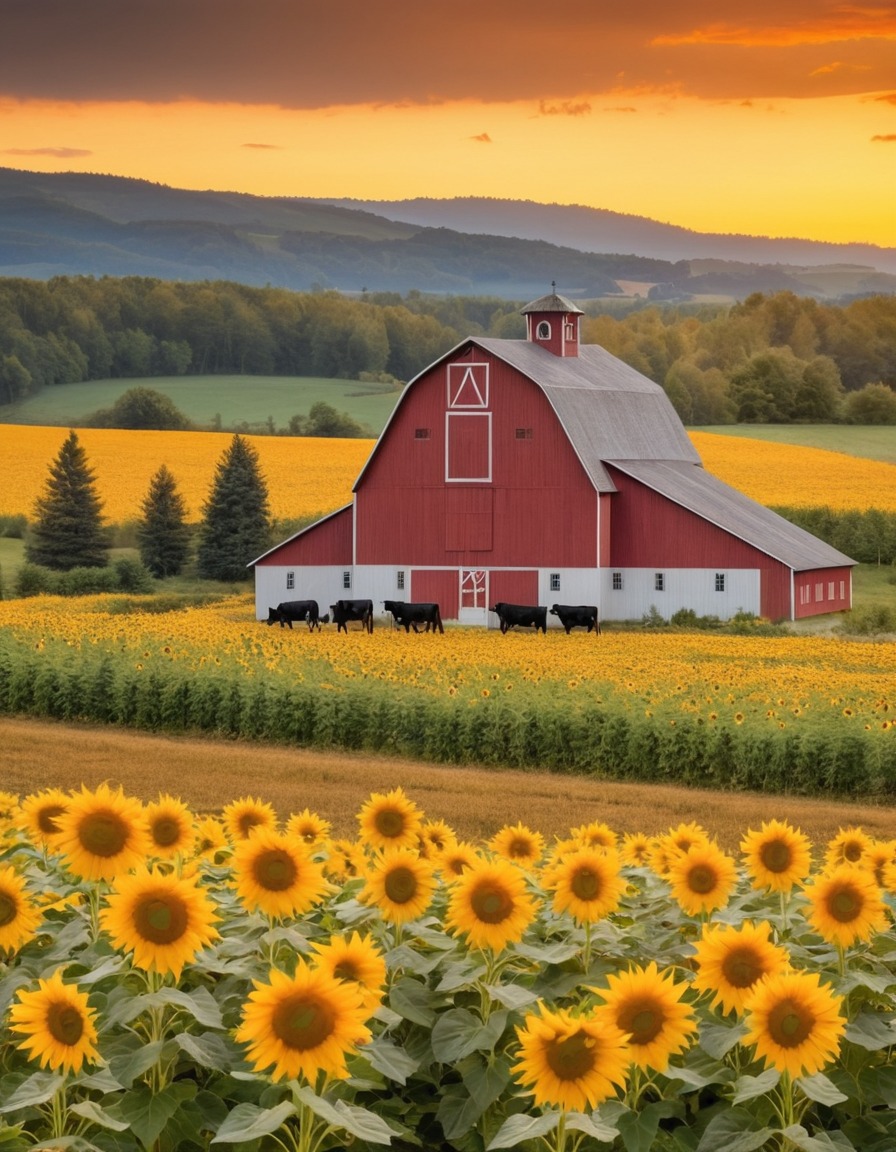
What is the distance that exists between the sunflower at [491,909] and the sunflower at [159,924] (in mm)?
769

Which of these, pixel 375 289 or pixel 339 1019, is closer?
pixel 339 1019

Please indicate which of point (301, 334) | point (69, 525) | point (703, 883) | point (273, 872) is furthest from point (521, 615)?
point (301, 334)

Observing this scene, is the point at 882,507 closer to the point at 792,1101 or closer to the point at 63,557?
the point at 63,557

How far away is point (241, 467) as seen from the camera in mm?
60969

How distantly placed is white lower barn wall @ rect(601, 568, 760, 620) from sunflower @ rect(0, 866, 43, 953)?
39989mm

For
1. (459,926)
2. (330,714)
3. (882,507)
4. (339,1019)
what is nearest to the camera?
(339,1019)

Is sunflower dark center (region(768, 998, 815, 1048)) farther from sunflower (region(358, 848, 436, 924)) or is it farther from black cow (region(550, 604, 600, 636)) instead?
black cow (region(550, 604, 600, 636))

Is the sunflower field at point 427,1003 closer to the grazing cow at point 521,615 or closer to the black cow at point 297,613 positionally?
the grazing cow at point 521,615

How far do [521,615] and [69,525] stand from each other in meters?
22.8

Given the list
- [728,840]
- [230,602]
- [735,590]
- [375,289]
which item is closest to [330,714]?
[728,840]

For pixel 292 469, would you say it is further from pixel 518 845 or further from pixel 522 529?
pixel 518 845

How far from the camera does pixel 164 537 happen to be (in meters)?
59.8

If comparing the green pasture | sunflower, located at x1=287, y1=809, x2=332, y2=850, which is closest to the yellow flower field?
the green pasture

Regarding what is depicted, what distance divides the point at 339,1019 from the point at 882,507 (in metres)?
56.0
